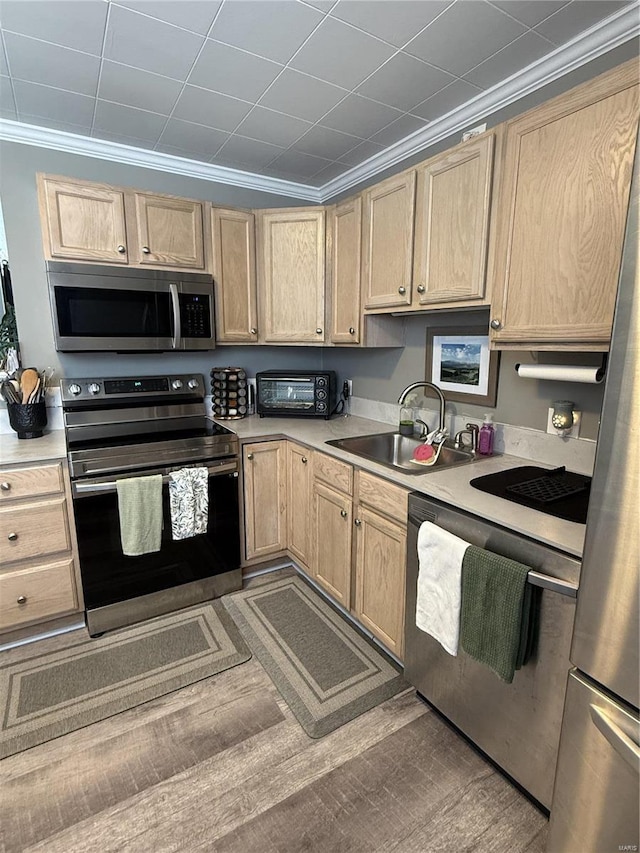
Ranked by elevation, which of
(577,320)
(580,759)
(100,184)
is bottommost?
(580,759)

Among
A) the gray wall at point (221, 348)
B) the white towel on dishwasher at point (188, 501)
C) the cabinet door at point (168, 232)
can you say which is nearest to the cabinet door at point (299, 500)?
the white towel on dishwasher at point (188, 501)

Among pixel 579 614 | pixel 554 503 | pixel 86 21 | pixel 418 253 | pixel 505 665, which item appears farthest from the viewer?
pixel 418 253

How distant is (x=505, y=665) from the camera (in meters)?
1.25

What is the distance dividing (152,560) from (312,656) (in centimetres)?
91

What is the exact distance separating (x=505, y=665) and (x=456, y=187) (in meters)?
1.74

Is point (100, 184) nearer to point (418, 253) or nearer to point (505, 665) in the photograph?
point (418, 253)

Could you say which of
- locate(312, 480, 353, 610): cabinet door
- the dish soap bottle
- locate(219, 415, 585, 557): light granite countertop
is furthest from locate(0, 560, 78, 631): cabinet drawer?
the dish soap bottle

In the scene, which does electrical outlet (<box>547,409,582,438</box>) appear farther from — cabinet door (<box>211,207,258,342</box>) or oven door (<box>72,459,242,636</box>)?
cabinet door (<box>211,207,258,342</box>)

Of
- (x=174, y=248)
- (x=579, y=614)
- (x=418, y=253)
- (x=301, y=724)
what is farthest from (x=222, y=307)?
(x=579, y=614)

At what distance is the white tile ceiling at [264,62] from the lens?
1.46 metres

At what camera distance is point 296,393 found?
2814mm

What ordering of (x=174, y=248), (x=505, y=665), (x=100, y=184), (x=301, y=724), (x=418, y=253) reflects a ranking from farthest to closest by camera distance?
1. (x=174, y=248)
2. (x=100, y=184)
3. (x=418, y=253)
4. (x=301, y=724)
5. (x=505, y=665)

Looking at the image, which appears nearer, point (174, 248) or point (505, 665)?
point (505, 665)

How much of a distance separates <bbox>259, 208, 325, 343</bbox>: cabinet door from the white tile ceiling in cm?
41
